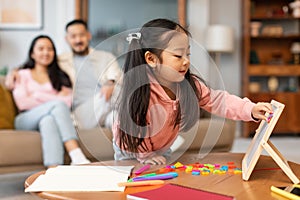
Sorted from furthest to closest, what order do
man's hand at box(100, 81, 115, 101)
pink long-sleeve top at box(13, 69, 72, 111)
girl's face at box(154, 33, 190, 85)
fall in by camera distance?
pink long-sleeve top at box(13, 69, 72, 111) → man's hand at box(100, 81, 115, 101) → girl's face at box(154, 33, 190, 85)

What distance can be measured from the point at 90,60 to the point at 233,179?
0.53m

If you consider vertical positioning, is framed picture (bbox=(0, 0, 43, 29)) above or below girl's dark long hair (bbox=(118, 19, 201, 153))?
above

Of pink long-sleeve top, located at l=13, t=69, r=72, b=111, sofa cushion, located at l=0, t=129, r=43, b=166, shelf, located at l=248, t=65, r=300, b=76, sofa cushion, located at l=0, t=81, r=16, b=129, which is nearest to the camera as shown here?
sofa cushion, located at l=0, t=129, r=43, b=166

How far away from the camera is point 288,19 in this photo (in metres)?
5.22

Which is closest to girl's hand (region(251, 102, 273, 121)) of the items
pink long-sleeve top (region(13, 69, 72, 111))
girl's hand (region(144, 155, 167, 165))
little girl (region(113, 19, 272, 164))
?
little girl (region(113, 19, 272, 164))

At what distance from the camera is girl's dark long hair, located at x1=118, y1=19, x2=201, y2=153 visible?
1.20 meters

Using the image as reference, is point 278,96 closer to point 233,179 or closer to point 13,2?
point 13,2

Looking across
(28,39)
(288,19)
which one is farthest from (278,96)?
(28,39)

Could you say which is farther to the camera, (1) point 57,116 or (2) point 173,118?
(1) point 57,116

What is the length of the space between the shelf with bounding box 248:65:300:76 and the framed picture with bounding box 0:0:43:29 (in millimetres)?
2192

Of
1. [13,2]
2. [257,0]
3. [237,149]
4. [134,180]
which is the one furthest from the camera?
[257,0]

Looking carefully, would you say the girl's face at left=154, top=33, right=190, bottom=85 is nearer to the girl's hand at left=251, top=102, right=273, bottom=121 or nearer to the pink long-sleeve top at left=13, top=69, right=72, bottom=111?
the girl's hand at left=251, top=102, right=273, bottom=121

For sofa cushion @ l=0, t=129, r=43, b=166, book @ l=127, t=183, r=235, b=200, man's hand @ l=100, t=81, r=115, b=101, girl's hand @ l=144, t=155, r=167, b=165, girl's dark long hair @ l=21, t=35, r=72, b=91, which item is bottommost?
sofa cushion @ l=0, t=129, r=43, b=166

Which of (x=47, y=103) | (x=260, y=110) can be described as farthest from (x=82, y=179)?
(x=47, y=103)
